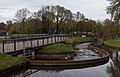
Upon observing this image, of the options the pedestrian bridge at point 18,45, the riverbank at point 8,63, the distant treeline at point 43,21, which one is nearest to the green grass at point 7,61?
the riverbank at point 8,63

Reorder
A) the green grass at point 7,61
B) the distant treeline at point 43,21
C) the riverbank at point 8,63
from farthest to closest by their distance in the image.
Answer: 1. the distant treeline at point 43,21
2. the green grass at point 7,61
3. the riverbank at point 8,63

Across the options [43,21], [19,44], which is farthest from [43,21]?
[19,44]

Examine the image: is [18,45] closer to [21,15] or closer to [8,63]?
[8,63]

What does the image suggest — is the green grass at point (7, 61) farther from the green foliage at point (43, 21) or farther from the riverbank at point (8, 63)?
the green foliage at point (43, 21)

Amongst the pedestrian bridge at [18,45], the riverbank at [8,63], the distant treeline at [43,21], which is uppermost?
the distant treeline at [43,21]

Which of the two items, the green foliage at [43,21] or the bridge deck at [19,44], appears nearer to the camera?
the bridge deck at [19,44]

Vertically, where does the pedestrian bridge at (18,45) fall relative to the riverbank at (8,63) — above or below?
above

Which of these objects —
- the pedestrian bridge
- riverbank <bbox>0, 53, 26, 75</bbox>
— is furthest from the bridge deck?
riverbank <bbox>0, 53, 26, 75</bbox>

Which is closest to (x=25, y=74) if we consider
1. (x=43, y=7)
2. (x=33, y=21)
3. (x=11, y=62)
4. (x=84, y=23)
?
(x=11, y=62)

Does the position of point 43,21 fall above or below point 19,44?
above

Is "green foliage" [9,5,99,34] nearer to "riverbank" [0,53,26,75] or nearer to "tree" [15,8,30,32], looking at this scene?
"tree" [15,8,30,32]

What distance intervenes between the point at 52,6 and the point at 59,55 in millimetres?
53388

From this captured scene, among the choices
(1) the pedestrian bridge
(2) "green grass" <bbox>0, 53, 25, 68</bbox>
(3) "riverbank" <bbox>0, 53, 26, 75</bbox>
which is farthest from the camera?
(1) the pedestrian bridge

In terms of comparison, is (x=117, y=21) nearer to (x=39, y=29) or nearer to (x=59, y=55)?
(x=59, y=55)
